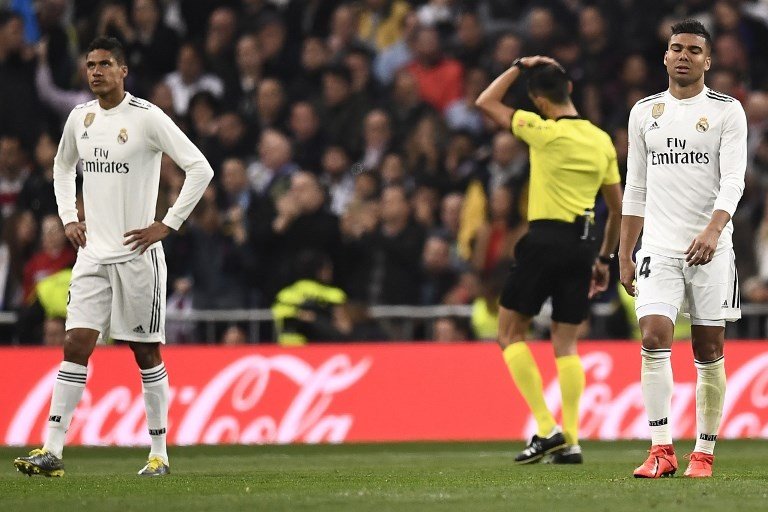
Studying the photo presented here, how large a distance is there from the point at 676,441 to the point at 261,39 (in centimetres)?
789

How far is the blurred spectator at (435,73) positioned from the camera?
17.8 metres

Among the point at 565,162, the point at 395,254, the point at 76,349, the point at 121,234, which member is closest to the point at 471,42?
the point at 395,254

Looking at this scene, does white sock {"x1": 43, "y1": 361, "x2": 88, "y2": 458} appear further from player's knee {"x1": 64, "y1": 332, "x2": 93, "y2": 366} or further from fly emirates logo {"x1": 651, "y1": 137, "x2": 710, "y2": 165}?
fly emirates logo {"x1": 651, "y1": 137, "x2": 710, "y2": 165}

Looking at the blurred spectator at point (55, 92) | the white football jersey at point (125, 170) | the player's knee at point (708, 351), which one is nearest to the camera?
the player's knee at point (708, 351)

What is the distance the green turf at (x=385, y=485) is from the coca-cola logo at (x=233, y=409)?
1598 mm

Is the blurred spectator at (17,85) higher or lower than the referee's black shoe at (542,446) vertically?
higher

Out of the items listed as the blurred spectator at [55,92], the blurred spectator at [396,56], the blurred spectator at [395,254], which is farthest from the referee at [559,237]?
the blurred spectator at [55,92]

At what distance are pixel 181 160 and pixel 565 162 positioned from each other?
2.72 metres

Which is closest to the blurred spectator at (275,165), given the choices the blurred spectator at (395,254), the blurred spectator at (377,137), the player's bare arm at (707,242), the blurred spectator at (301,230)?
the blurred spectator at (301,230)

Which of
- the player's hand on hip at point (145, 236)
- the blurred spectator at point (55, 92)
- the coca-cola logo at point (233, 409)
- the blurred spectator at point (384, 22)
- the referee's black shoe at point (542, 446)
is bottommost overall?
the coca-cola logo at point (233, 409)

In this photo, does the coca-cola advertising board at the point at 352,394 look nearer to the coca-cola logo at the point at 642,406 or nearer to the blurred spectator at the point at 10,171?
the coca-cola logo at the point at 642,406

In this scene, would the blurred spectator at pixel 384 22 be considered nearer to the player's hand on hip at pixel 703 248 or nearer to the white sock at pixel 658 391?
the white sock at pixel 658 391

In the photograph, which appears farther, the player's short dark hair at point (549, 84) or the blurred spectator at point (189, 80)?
the blurred spectator at point (189, 80)

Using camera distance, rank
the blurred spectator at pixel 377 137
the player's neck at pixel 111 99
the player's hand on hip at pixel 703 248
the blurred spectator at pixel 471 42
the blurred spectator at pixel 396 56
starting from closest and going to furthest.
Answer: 1. the player's hand on hip at pixel 703 248
2. the player's neck at pixel 111 99
3. the blurred spectator at pixel 377 137
4. the blurred spectator at pixel 471 42
5. the blurred spectator at pixel 396 56
